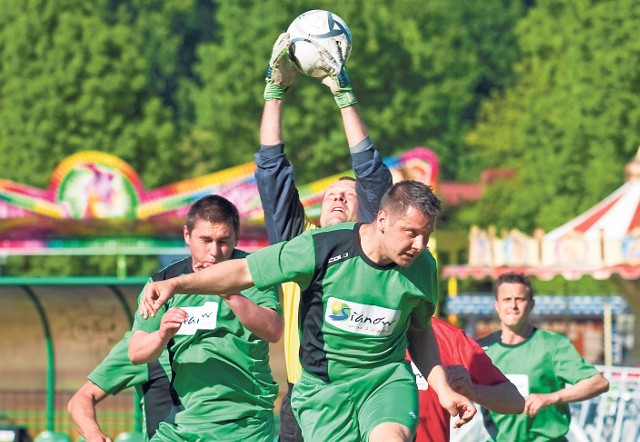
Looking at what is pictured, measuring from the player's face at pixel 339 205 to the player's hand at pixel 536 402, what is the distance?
1.86 metres

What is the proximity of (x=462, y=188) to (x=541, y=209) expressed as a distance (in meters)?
28.9

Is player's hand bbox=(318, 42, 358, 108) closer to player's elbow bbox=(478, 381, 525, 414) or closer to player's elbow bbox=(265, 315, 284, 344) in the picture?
player's elbow bbox=(265, 315, 284, 344)

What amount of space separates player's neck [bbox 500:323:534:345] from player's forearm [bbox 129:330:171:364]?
337 cm

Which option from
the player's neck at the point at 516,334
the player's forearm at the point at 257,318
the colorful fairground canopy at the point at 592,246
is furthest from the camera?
the colorful fairground canopy at the point at 592,246

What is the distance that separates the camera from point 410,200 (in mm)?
6602

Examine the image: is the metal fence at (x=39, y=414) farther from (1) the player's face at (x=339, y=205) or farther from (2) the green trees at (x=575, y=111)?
(2) the green trees at (x=575, y=111)

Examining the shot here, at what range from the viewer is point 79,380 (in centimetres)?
1714

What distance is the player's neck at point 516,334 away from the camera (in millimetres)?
9953

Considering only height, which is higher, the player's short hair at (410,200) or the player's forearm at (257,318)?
the player's short hair at (410,200)

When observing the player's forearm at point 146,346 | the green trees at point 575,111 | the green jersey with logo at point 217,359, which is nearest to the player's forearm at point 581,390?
the green jersey with logo at point 217,359

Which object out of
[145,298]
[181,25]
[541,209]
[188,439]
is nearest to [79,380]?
[188,439]

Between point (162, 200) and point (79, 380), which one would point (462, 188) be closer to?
point (162, 200)

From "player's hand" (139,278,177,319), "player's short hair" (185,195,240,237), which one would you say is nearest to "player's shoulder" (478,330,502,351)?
"player's short hair" (185,195,240,237)

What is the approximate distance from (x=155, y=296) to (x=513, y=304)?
4031 mm
